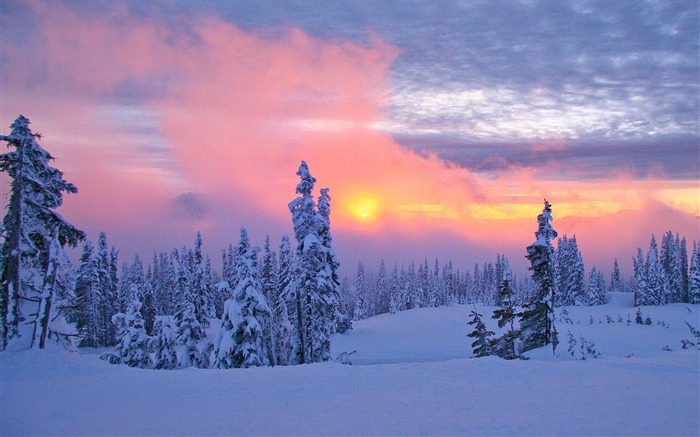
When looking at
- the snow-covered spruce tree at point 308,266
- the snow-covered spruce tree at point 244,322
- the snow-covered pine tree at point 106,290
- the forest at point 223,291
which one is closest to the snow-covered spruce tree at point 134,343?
the forest at point 223,291

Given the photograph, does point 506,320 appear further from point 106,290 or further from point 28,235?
point 106,290

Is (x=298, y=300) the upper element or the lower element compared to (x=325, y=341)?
upper

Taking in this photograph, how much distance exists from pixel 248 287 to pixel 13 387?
48.1 ft

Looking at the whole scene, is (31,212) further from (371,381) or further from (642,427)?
(642,427)

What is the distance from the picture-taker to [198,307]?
41.5 metres

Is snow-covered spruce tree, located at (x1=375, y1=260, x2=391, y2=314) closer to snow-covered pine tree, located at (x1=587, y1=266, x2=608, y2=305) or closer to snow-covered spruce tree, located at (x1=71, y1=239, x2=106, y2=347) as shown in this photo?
snow-covered pine tree, located at (x1=587, y1=266, x2=608, y2=305)

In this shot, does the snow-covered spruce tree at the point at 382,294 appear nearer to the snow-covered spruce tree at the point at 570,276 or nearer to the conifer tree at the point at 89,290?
the snow-covered spruce tree at the point at 570,276

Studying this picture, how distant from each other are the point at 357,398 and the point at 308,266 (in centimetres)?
1582

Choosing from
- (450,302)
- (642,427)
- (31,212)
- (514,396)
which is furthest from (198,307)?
(450,302)

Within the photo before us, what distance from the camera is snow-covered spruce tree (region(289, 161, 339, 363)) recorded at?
30.1 m

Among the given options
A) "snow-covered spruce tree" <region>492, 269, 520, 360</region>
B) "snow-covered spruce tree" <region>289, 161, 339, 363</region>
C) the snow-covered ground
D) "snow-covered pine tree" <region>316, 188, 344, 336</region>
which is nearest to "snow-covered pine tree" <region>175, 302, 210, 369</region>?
"snow-covered spruce tree" <region>289, 161, 339, 363</region>

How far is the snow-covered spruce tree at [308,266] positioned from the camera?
30.1 metres

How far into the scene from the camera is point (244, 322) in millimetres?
28438

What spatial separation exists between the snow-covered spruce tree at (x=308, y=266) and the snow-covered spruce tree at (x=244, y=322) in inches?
119
